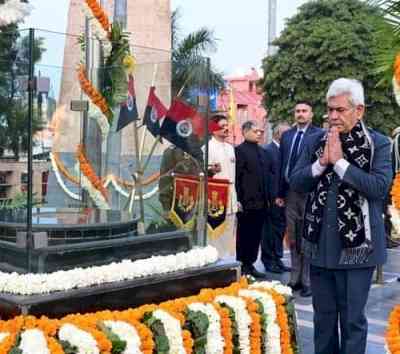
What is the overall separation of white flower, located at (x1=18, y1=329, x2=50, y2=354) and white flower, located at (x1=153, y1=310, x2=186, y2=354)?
1.80 ft

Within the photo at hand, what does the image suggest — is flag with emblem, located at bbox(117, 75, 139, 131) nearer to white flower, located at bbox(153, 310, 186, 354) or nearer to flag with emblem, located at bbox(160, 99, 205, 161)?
flag with emblem, located at bbox(160, 99, 205, 161)

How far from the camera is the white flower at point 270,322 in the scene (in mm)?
3211

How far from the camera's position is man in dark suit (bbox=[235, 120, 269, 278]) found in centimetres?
624

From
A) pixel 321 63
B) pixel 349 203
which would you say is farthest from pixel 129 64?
pixel 321 63

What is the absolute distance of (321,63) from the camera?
18.4m

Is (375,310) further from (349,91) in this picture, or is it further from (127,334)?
(127,334)

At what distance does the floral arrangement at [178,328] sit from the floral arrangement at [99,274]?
14 cm

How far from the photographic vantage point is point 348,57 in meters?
18.0

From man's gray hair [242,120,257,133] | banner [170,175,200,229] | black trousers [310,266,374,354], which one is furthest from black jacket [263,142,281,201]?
black trousers [310,266,374,354]

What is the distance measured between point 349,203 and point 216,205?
6.95ft

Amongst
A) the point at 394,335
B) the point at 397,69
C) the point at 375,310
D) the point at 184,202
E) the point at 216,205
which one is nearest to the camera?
the point at 397,69

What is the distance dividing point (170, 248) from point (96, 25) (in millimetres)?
1240

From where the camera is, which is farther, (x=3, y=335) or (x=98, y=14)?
(x=98, y=14)

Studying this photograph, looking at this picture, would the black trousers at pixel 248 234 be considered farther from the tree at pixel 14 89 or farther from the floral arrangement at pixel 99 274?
the tree at pixel 14 89
